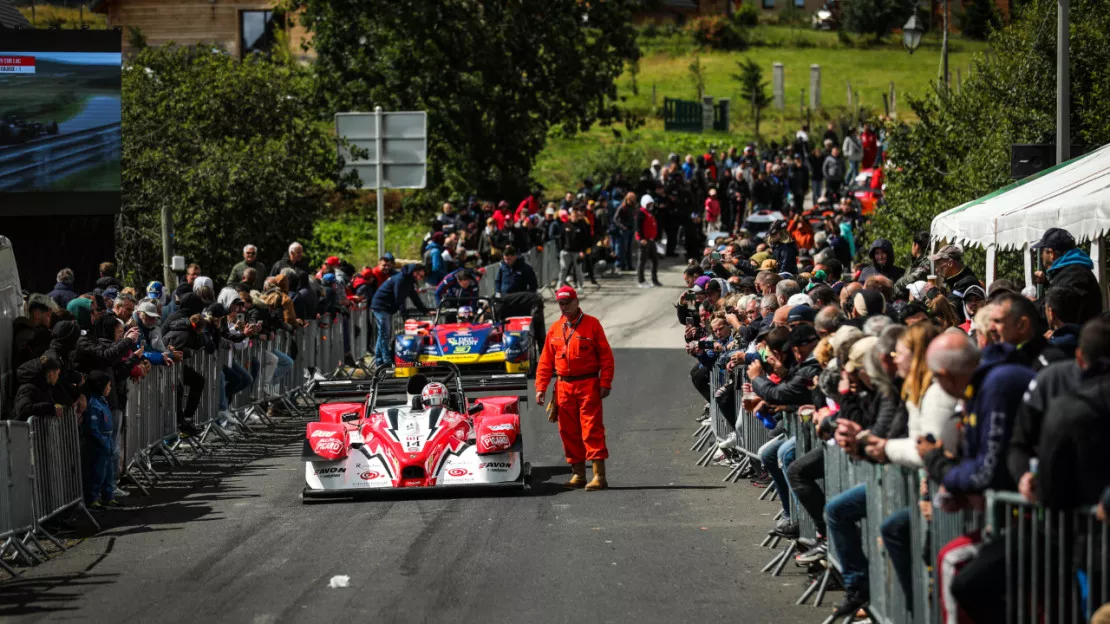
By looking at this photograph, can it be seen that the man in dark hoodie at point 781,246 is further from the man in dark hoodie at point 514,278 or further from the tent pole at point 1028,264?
the tent pole at point 1028,264

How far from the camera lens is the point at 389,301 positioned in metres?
23.9

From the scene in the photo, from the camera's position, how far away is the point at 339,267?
82.8 feet

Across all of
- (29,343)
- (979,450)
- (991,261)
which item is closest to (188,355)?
(29,343)

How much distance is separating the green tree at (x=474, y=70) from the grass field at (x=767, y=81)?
7.10 m

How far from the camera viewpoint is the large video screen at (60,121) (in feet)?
75.5

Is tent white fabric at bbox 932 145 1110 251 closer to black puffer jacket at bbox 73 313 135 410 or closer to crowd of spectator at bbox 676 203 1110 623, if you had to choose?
crowd of spectator at bbox 676 203 1110 623

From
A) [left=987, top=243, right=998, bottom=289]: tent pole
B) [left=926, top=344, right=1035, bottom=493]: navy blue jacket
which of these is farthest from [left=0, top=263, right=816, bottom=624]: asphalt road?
[left=987, top=243, right=998, bottom=289]: tent pole

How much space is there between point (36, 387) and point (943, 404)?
781 cm

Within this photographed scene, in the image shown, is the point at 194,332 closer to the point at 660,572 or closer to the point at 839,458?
the point at 660,572

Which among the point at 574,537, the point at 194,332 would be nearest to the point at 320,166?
the point at 194,332

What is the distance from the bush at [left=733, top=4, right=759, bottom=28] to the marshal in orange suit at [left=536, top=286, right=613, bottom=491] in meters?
83.7

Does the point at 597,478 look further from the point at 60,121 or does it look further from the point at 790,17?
the point at 790,17

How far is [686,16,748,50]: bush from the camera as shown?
8881cm

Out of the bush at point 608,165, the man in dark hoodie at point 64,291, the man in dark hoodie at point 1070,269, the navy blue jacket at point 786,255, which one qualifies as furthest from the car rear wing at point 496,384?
the bush at point 608,165
